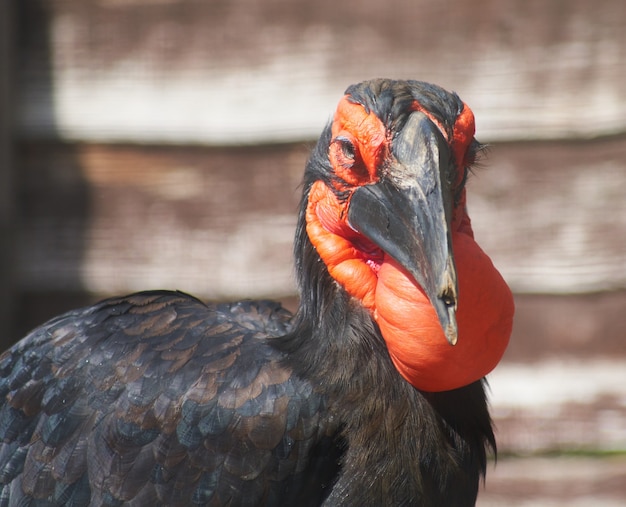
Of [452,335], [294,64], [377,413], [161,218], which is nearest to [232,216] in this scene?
[161,218]

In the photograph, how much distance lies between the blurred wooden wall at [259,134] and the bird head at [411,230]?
1405 mm

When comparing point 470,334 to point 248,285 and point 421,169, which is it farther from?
point 248,285

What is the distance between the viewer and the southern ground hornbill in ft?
6.66

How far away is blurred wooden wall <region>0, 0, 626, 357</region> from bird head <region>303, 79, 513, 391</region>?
1405mm

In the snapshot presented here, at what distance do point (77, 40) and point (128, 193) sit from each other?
62cm

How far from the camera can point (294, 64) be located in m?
3.57

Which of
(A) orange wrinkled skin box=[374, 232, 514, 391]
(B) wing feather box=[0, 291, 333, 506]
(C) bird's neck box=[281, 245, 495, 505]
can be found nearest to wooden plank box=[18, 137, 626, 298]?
(B) wing feather box=[0, 291, 333, 506]

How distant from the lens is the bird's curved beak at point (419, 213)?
183 centimetres

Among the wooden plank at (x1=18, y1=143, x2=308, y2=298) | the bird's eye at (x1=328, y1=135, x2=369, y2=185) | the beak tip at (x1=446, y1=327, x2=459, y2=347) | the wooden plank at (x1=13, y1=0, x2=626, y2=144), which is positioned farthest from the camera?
the wooden plank at (x1=18, y1=143, x2=308, y2=298)

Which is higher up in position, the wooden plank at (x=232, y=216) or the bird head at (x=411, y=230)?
the bird head at (x=411, y=230)

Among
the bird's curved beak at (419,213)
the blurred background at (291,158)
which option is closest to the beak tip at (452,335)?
the bird's curved beak at (419,213)

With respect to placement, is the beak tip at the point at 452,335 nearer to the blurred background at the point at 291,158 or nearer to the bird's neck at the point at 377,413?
the bird's neck at the point at 377,413

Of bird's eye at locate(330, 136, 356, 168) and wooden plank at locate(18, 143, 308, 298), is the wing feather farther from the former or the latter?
wooden plank at locate(18, 143, 308, 298)

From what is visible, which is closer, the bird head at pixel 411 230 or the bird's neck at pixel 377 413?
the bird head at pixel 411 230
